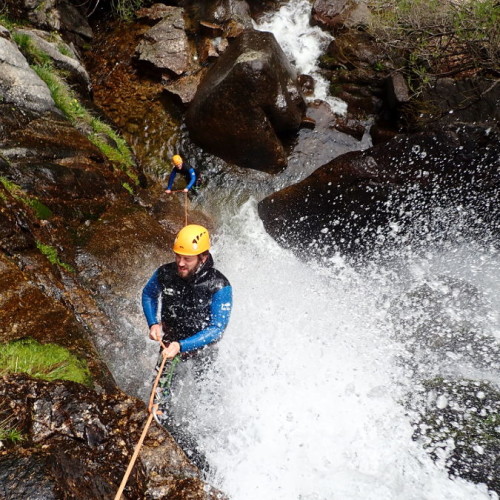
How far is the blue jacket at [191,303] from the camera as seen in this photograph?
136 inches

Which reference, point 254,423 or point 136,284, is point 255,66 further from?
point 254,423

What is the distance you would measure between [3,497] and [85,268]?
3.43 m

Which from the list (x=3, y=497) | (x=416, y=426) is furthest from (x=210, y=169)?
(x=3, y=497)

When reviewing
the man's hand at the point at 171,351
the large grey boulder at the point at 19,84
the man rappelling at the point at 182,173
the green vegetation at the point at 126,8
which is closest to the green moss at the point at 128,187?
the man rappelling at the point at 182,173

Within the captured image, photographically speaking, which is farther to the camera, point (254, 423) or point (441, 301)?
point (441, 301)

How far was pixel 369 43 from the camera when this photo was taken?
371 inches

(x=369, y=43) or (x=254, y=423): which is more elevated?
(x=369, y=43)

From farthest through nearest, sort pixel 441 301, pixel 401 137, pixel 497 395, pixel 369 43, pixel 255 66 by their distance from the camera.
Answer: pixel 369 43, pixel 255 66, pixel 401 137, pixel 441 301, pixel 497 395

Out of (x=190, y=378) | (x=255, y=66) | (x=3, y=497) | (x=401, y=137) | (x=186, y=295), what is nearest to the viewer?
(x=3, y=497)

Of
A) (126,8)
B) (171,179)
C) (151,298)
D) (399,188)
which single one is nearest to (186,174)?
(171,179)

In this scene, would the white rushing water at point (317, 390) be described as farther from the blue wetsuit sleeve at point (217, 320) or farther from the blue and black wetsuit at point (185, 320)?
the blue wetsuit sleeve at point (217, 320)

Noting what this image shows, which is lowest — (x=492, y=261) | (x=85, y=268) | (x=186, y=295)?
(x=492, y=261)

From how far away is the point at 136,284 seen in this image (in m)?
5.36

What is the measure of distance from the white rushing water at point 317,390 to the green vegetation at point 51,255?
2.26 meters
